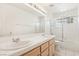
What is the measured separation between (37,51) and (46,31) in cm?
29

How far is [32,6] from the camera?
3.88 feet

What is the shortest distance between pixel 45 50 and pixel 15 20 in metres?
0.56

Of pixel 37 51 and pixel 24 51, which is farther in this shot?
pixel 37 51

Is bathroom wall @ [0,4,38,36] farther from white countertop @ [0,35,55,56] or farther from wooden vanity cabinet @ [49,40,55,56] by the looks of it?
wooden vanity cabinet @ [49,40,55,56]

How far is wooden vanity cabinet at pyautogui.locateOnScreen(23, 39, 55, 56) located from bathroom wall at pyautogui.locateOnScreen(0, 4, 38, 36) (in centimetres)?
25

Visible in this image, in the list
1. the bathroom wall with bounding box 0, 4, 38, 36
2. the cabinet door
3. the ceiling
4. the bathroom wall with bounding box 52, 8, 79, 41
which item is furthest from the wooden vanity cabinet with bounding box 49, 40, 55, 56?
the ceiling

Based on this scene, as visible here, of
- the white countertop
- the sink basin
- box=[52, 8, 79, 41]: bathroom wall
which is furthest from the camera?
box=[52, 8, 79, 41]: bathroom wall

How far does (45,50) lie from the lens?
1241 mm

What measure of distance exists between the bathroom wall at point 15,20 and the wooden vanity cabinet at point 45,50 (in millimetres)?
250

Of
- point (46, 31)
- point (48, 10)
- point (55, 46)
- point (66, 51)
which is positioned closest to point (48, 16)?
point (48, 10)

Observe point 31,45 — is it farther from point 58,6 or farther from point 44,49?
point 58,6

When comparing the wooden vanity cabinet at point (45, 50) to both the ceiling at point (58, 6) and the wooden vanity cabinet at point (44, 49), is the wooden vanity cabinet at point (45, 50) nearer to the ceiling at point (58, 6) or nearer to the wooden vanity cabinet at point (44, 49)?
the wooden vanity cabinet at point (44, 49)

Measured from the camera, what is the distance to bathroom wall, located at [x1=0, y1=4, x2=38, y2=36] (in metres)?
1.14

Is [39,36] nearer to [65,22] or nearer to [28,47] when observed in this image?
[28,47]
